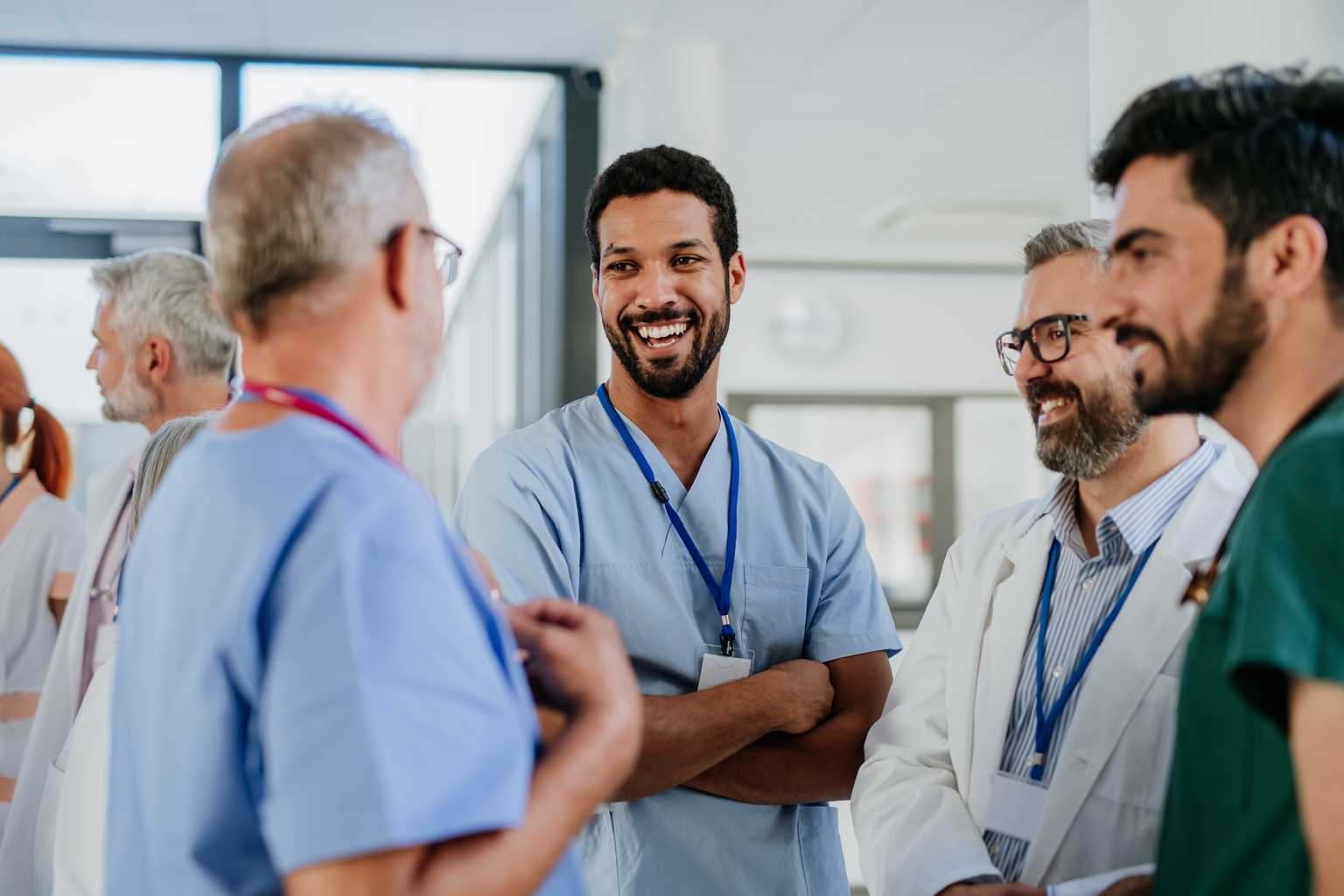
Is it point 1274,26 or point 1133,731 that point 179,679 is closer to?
point 1133,731

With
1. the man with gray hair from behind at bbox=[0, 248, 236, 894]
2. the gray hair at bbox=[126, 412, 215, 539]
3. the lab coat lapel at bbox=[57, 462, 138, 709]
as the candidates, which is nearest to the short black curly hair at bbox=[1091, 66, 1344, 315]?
the gray hair at bbox=[126, 412, 215, 539]

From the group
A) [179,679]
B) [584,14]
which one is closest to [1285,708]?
[179,679]

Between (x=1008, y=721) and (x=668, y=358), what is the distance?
0.77 m

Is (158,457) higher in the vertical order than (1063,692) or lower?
higher

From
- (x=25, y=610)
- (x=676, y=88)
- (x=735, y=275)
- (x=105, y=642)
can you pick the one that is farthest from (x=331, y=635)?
(x=676, y=88)

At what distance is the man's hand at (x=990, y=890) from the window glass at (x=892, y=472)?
21.8 feet

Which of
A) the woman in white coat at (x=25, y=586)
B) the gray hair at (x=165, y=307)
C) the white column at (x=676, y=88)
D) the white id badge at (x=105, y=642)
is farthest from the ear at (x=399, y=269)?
the white column at (x=676, y=88)

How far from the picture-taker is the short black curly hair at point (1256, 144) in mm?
954

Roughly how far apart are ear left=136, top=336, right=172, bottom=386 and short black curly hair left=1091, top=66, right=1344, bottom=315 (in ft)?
6.54

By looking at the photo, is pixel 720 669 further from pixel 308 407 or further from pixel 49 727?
pixel 49 727

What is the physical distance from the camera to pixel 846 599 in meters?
1.70

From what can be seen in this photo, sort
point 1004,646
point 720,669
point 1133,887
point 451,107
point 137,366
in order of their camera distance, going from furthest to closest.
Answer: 1. point 451,107
2. point 137,366
3. point 720,669
4. point 1004,646
5. point 1133,887

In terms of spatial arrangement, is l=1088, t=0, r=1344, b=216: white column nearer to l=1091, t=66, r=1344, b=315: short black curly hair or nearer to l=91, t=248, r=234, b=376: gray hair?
l=1091, t=66, r=1344, b=315: short black curly hair

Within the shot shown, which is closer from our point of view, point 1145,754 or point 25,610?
point 1145,754
